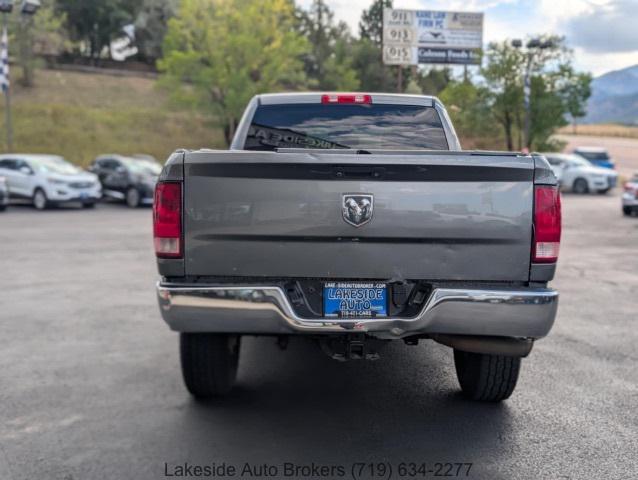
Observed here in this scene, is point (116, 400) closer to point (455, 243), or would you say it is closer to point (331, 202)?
point (331, 202)

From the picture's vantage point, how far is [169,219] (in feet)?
12.4

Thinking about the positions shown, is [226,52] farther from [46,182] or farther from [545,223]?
[545,223]

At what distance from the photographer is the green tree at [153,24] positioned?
7300 cm

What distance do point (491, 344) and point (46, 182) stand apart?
19504 mm

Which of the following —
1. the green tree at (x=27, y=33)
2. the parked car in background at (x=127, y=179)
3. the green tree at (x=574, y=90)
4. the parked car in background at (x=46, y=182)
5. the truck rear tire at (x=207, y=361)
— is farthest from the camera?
the green tree at (x=27, y=33)

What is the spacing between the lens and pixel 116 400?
4.71 meters

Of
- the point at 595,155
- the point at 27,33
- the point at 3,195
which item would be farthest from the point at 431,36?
the point at 3,195

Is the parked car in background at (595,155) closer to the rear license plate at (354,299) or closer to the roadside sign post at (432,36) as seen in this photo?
the roadside sign post at (432,36)

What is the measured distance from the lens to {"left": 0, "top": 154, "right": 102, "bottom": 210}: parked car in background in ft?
68.7

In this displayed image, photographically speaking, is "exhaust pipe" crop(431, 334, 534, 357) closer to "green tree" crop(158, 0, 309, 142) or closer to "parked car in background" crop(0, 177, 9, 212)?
"parked car in background" crop(0, 177, 9, 212)

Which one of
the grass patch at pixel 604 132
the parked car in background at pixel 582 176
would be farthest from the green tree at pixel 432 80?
the parked car in background at pixel 582 176

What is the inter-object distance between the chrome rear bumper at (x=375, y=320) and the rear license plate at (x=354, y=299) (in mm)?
65

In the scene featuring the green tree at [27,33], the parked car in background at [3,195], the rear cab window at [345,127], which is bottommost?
the parked car in background at [3,195]

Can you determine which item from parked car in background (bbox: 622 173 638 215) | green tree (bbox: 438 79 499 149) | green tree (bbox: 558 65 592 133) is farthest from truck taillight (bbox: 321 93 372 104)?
green tree (bbox: 438 79 499 149)
